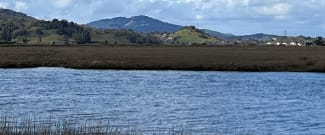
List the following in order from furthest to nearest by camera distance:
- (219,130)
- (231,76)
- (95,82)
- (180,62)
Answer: (180,62) < (231,76) < (95,82) < (219,130)

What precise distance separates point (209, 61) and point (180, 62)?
363 cm

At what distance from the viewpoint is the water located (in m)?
33.6

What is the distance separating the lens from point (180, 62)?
8756 centimetres

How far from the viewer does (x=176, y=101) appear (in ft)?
147

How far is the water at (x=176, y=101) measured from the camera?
110ft

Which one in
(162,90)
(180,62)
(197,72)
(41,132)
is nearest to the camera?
(41,132)

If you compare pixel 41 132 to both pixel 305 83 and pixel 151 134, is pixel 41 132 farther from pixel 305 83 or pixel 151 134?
pixel 305 83

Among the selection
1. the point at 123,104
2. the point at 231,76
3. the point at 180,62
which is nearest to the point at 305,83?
the point at 231,76

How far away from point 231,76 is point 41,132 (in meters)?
50.1

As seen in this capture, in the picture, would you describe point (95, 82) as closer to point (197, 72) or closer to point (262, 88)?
point (262, 88)

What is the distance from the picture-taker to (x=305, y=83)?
6047 centimetres

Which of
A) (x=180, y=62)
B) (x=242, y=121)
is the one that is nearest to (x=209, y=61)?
(x=180, y=62)

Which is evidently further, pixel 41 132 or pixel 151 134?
pixel 151 134

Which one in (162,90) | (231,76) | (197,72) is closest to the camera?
(162,90)
